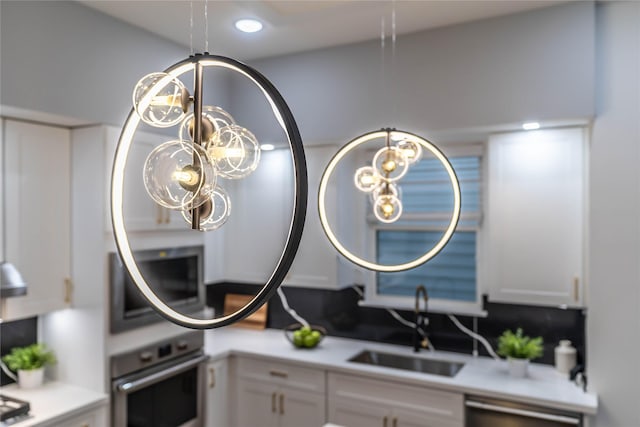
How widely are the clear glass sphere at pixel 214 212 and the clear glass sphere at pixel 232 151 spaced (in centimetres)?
6

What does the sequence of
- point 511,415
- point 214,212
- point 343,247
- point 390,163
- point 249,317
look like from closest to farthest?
1. point 214,212
2. point 343,247
3. point 390,163
4. point 511,415
5. point 249,317

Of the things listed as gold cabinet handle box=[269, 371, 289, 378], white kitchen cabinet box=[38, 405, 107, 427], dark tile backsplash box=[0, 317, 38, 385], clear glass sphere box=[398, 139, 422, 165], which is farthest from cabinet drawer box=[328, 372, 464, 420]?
dark tile backsplash box=[0, 317, 38, 385]

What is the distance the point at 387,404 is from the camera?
9.16ft

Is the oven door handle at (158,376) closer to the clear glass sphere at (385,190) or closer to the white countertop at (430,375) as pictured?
the white countertop at (430,375)

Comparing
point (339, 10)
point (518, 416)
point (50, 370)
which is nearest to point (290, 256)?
point (339, 10)

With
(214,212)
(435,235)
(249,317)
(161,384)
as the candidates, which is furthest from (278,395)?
(214,212)

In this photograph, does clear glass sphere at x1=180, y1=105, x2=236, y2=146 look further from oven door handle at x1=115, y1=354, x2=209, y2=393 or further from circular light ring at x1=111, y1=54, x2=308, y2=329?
oven door handle at x1=115, y1=354, x2=209, y2=393

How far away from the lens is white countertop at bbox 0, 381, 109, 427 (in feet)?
7.31

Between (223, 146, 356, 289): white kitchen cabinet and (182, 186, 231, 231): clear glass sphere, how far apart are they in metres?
2.13

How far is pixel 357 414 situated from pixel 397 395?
0.29m

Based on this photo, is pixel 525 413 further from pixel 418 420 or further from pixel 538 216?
pixel 538 216

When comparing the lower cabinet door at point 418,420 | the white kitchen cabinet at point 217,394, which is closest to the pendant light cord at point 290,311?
the white kitchen cabinet at point 217,394

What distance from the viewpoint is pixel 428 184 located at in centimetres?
347

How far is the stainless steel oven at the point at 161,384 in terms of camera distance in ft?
8.45
